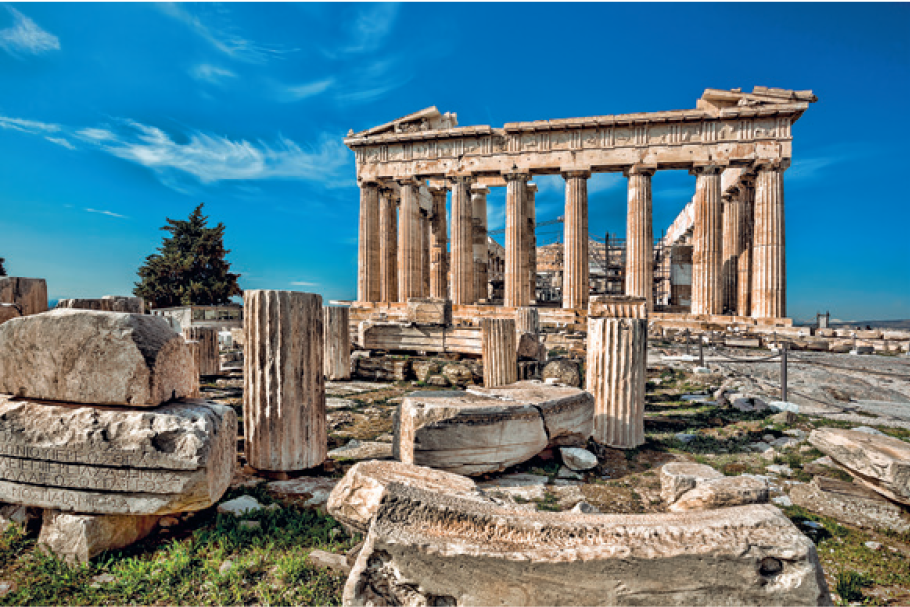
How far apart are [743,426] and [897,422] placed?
1945 millimetres

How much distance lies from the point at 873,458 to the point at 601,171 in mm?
16892

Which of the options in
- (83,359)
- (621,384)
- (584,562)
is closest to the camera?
(584,562)

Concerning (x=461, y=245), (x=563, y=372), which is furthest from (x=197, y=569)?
(x=461, y=245)

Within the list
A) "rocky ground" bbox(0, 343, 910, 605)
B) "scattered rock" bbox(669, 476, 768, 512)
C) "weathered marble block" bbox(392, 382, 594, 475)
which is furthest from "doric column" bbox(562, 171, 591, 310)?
"scattered rock" bbox(669, 476, 768, 512)

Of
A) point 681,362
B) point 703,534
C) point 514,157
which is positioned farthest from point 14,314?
point 514,157

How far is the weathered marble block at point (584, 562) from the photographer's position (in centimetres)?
184

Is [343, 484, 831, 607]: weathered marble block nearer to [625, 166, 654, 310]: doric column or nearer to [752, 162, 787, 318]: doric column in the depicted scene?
[625, 166, 654, 310]: doric column

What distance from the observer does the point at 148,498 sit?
8.89 ft

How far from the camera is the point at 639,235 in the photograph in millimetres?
17484

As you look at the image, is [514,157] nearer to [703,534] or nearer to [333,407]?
[333,407]

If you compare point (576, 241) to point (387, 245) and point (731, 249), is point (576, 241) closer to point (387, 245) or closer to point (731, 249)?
point (731, 249)

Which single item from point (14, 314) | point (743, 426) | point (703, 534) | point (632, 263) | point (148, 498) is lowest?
point (743, 426)

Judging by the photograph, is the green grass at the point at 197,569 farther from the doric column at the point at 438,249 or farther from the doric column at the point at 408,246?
the doric column at the point at 438,249

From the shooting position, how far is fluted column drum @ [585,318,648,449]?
5.16m
